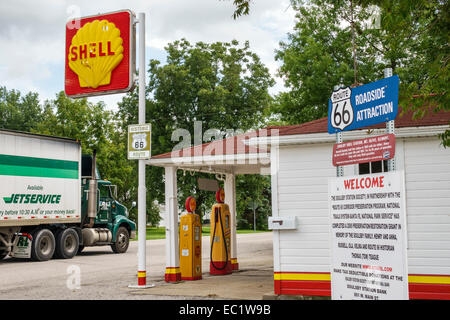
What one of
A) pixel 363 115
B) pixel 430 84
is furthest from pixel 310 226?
pixel 363 115

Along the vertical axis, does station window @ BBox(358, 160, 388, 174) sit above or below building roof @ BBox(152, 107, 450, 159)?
below

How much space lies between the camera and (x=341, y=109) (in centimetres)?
618

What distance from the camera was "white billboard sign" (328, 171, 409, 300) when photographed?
199 inches

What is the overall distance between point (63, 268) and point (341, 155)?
12831 mm

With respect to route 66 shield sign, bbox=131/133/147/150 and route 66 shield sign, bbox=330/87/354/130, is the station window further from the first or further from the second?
route 66 shield sign, bbox=131/133/147/150

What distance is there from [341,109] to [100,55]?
725cm

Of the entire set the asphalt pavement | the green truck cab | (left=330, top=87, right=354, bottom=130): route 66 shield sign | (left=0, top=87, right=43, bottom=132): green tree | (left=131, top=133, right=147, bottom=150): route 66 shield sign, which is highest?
(left=0, top=87, right=43, bottom=132): green tree

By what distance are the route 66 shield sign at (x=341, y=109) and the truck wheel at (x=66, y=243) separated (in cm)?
1539

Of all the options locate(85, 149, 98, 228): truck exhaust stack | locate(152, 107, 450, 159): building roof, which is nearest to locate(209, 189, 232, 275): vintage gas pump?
locate(152, 107, 450, 159): building roof

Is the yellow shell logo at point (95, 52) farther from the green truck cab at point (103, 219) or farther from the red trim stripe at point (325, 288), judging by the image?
the green truck cab at point (103, 219)

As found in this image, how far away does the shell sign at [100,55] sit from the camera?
11.8 metres

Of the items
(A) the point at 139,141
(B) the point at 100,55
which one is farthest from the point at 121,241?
(B) the point at 100,55

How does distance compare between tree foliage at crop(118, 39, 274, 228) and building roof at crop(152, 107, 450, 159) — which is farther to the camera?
tree foliage at crop(118, 39, 274, 228)

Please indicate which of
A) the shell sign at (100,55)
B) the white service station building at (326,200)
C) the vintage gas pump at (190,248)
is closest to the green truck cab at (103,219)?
the vintage gas pump at (190,248)
